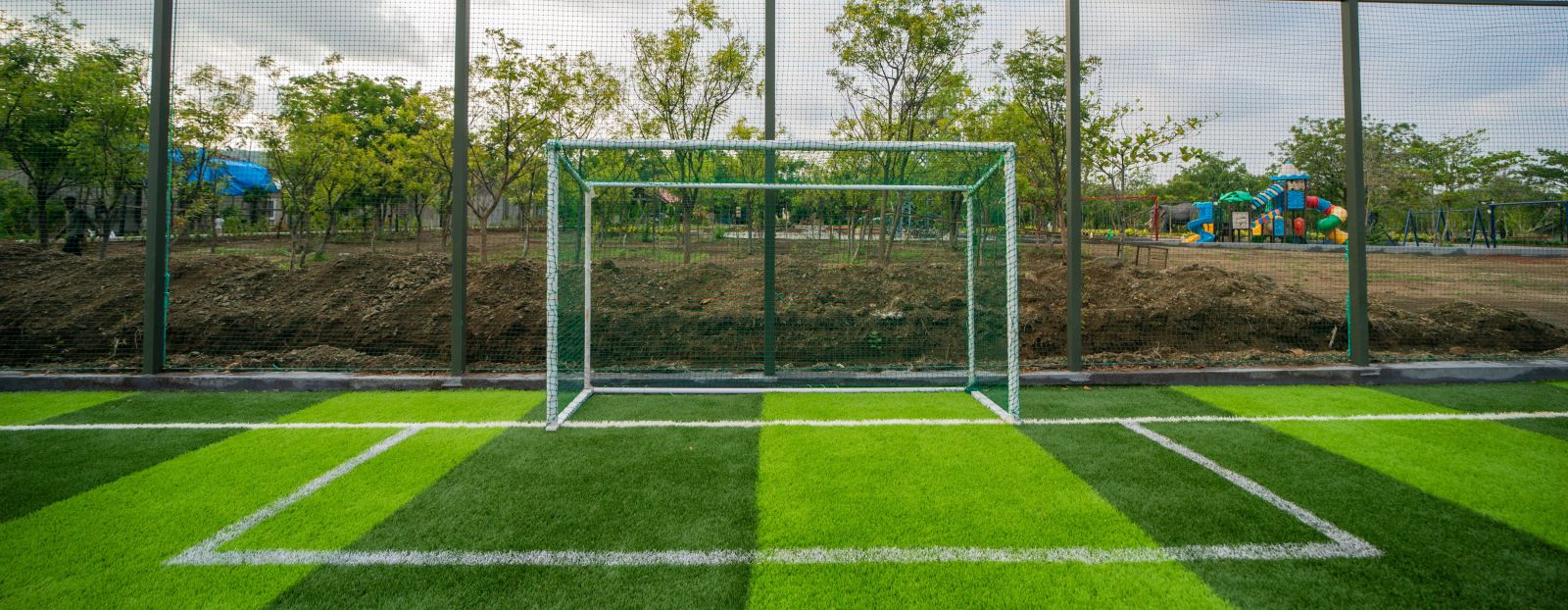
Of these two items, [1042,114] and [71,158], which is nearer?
[71,158]

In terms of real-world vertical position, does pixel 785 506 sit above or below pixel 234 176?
below

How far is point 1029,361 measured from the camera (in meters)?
5.59

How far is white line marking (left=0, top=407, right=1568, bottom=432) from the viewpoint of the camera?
13.1 ft

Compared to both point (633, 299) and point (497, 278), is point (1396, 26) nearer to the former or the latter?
point (633, 299)

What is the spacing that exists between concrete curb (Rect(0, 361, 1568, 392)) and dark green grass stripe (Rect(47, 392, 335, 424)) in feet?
0.40

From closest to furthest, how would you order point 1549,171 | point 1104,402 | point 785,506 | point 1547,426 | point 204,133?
point 785,506, point 1547,426, point 1104,402, point 204,133, point 1549,171

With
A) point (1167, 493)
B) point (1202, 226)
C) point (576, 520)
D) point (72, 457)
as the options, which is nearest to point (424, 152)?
point (72, 457)

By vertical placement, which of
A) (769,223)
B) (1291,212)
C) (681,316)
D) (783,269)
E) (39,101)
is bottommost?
(681,316)

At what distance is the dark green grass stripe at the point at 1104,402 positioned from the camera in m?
4.36

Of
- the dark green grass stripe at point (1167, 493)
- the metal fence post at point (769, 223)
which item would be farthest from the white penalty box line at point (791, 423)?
the metal fence post at point (769, 223)

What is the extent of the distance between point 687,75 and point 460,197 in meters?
2.24

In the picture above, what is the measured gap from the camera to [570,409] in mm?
4410

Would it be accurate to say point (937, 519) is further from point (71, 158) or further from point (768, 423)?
point (71, 158)

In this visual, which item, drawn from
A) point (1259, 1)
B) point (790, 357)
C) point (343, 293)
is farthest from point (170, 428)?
point (1259, 1)
